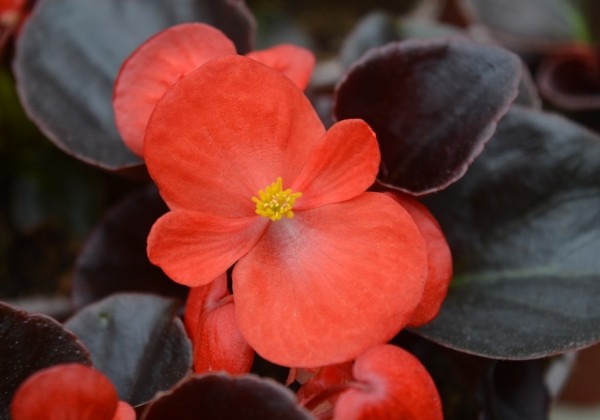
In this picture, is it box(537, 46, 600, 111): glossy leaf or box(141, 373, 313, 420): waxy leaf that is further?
box(537, 46, 600, 111): glossy leaf

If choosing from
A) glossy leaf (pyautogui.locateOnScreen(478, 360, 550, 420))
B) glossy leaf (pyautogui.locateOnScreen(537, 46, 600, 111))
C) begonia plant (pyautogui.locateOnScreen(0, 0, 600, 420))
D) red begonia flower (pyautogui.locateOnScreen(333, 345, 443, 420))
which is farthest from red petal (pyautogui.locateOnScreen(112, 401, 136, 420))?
glossy leaf (pyautogui.locateOnScreen(537, 46, 600, 111))

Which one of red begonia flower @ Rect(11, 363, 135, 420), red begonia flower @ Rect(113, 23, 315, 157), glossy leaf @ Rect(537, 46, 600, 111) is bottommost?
glossy leaf @ Rect(537, 46, 600, 111)

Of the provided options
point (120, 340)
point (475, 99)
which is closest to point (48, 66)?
point (120, 340)

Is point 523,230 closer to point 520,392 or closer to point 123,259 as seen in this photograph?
point 520,392

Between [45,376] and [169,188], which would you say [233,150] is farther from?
[45,376]

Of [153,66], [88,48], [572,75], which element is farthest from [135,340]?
[572,75]

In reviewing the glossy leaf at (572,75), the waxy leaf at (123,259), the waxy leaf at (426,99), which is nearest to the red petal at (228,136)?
the waxy leaf at (426,99)

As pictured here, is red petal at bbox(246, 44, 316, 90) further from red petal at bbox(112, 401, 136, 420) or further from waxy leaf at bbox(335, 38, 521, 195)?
red petal at bbox(112, 401, 136, 420)
